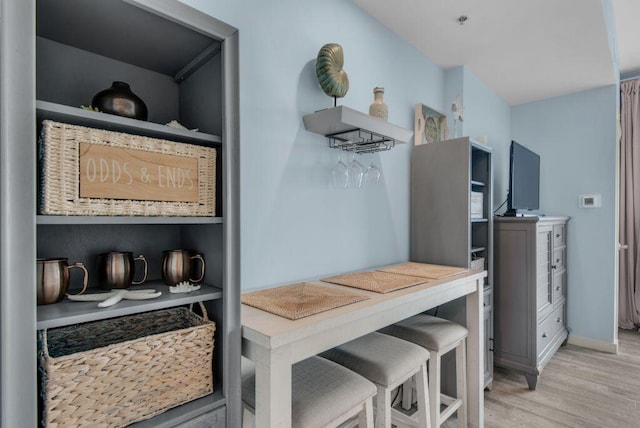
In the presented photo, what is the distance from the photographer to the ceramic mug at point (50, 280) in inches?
33.5

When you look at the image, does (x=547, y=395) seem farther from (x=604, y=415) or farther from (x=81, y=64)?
(x=81, y=64)

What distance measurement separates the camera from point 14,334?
2.26 ft

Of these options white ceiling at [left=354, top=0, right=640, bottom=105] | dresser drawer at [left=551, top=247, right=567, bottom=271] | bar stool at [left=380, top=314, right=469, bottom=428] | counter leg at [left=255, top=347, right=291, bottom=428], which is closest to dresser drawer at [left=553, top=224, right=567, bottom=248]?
dresser drawer at [left=551, top=247, right=567, bottom=271]

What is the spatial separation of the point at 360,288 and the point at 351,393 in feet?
1.55

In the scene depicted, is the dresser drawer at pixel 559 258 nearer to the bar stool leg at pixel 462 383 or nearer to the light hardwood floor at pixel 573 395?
the light hardwood floor at pixel 573 395

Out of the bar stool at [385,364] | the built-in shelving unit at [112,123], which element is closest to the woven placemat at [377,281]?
the bar stool at [385,364]

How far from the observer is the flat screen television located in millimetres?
2785

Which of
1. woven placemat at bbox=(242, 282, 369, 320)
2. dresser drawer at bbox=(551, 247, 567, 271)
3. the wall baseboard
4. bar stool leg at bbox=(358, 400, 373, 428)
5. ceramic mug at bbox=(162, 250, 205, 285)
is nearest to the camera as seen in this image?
ceramic mug at bbox=(162, 250, 205, 285)

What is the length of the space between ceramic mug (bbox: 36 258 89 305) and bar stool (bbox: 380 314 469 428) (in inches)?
64.0

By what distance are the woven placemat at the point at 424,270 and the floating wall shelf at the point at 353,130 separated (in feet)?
2.42

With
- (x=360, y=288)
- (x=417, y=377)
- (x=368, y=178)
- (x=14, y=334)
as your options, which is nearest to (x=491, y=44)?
(x=368, y=178)

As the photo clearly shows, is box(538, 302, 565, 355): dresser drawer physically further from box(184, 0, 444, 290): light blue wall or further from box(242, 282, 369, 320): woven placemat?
box(242, 282, 369, 320): woven placemat

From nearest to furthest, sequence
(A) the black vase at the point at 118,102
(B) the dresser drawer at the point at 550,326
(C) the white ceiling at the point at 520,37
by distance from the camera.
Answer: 1. (A) the black vase at the point at 118,102
2. (C) the white ceiling at the point at 520,37
3. (B) the dresser drawer at the point at 550,326

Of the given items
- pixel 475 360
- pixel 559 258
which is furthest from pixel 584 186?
pixel 475 360
